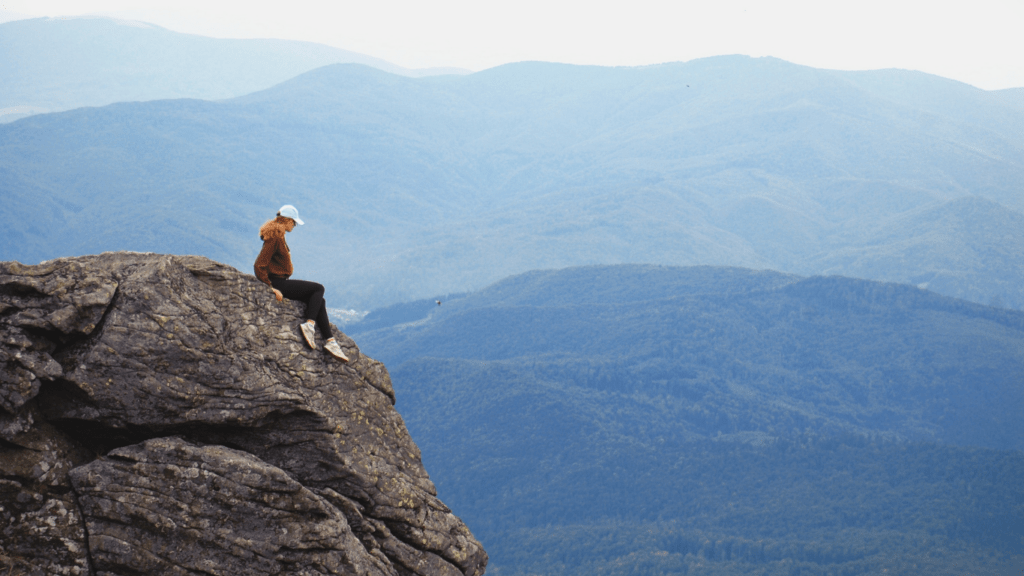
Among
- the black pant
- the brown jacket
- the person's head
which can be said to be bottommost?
the black pant

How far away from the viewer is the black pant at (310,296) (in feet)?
64.8

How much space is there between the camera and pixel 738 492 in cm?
19312

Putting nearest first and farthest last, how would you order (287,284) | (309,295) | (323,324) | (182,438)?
(182,438), (323,324), (287,284), (309,295)

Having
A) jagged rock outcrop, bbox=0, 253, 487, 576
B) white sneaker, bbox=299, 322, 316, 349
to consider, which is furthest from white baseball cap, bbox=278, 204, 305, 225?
white sneaker, bbox=299, 322, 316, 349

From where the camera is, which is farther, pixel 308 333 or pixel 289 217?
pixel 289 217

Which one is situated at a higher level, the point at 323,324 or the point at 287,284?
the point at 287,284

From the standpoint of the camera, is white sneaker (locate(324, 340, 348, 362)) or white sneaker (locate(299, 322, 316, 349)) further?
white sneaker (locate(324, 340, 348, 362))

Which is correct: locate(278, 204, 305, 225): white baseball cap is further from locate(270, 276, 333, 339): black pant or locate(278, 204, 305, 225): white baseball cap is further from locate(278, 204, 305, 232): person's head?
locate(270, 276, 333, 339): black pant

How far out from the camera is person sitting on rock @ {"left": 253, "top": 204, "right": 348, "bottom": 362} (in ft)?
64.1

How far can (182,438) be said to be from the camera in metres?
17.3

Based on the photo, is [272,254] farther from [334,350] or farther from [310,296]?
[334,350]

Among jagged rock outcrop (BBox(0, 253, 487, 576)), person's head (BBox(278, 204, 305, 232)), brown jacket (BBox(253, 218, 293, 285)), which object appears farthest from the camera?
person's head (BBox(278, 204, 305, 232))

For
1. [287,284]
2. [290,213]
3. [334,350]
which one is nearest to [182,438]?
[334,350]

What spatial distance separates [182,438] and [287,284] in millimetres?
4231
